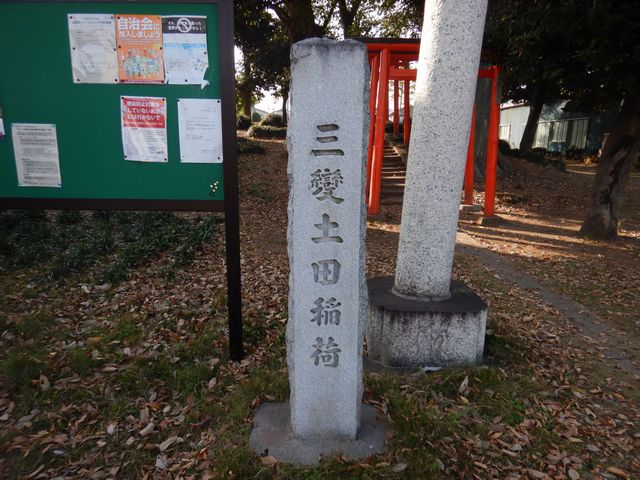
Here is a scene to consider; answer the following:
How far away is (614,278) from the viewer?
6320 millimetres

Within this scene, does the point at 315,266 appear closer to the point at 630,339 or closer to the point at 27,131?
the point at 27,131

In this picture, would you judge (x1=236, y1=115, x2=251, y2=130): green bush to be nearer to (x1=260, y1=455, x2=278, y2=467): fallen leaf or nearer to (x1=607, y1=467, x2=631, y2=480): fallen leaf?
(x1=260, y1=455, x2=278, y2=467): fallen leaf

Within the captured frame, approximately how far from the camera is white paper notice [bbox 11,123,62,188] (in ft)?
11.2

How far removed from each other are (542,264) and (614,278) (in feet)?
3.30

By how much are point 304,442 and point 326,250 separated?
4.29 ft

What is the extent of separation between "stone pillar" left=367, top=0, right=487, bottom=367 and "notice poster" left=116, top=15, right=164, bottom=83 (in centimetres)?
214

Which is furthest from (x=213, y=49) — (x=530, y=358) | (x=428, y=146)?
(x=530, y=358)

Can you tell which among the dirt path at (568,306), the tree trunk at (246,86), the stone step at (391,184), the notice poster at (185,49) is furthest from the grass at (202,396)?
the tree trunk at (246,86)

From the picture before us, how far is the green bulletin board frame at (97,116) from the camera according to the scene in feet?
10.5

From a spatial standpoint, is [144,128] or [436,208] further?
[436,208]

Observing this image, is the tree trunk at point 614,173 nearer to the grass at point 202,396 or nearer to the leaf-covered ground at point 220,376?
the leaf-covered ground at point 220,376

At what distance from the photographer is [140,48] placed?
3227mm

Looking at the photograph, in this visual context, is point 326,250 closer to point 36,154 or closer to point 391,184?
point 36,154

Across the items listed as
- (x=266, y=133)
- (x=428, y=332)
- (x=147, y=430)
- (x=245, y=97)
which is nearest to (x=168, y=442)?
(x=147, y=430)
